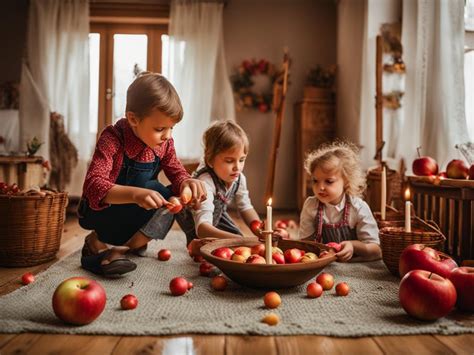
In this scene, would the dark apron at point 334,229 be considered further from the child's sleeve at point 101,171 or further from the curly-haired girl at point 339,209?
the child's sleeve at point 101,171

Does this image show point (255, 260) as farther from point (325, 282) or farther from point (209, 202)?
point (209, 202)

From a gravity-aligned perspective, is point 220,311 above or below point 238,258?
below

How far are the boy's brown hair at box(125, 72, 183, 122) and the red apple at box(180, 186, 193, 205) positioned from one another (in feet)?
0.93

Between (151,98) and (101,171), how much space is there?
0.34 meters

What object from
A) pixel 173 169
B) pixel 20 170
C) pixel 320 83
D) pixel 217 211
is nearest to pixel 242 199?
pixel 217 211

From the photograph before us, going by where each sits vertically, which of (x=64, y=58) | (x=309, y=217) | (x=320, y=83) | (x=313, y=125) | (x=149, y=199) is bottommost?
(x=309, y=217)

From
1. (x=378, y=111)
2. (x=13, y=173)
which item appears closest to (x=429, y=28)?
(x=378, y=111)

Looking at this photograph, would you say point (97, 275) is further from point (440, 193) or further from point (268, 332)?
point (440, 193)

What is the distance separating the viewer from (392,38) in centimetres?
387

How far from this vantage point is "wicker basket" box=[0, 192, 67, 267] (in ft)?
7.07

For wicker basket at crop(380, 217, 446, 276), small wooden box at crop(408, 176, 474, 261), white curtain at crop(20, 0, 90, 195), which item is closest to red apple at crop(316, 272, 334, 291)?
wicker basket at crop(380, 217, 446, 276)

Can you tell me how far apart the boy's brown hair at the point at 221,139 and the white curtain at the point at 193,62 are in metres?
2.61

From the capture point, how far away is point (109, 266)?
182 cm

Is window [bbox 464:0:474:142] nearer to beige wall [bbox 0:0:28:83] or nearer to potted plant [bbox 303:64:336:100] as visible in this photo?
potted plant [bbox 303:64:336:100]
